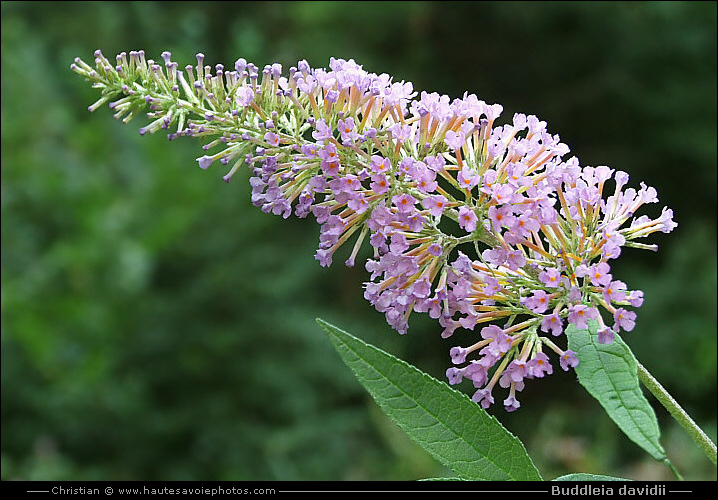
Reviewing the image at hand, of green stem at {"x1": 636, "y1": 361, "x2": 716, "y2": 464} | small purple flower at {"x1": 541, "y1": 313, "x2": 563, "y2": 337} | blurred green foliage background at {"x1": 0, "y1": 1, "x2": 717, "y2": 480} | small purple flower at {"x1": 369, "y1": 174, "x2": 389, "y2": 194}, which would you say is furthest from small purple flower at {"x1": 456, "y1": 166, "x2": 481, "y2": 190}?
blurred green foliage background at {"x1": 0, "y1": 1, "x2": 717, "y2": 480}

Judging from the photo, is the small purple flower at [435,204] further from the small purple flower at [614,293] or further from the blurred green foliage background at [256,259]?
the blurred green foliage background at [256,259]

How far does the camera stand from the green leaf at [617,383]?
0.84 metres

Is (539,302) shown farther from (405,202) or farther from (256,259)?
(256,259)

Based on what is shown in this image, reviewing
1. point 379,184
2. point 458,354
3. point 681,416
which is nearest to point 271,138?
point 379,184

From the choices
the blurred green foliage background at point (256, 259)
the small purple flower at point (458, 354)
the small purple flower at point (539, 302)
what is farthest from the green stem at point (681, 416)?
the blurred green foliage background at point (256, 259)

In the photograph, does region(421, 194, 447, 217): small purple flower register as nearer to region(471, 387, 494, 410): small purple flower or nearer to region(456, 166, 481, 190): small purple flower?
region(456, 166, 481, 190): small purple flower

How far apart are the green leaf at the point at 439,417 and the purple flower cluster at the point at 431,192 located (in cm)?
8

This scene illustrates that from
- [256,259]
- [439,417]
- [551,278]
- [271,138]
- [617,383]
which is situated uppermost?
[271,138]

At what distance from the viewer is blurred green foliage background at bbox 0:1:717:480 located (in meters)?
3.22

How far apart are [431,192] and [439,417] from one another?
0.32 metres

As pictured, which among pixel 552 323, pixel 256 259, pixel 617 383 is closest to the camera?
pixel 617 383

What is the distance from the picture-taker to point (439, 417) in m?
0.99

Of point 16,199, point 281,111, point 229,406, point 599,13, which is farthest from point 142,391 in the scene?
point 599,13
